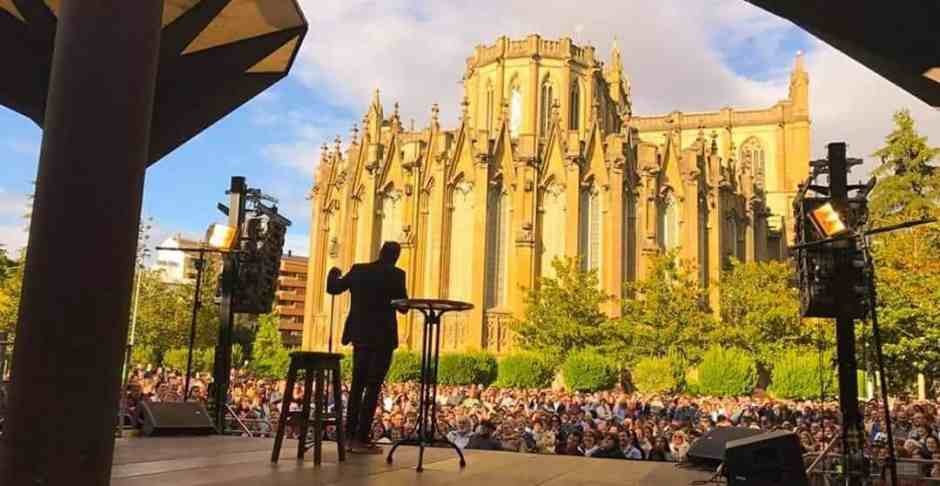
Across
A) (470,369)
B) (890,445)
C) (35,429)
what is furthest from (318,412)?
(470,369)

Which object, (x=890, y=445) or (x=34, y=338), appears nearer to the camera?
(x=34, y=338)

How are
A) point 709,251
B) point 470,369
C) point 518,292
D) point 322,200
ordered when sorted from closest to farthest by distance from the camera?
point 470,369 → point 518,292 → point 709,251 → point 322,200

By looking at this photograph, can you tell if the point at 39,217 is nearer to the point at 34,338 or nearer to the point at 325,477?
the point at 34,338

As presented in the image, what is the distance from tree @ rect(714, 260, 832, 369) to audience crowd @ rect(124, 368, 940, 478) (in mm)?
15416

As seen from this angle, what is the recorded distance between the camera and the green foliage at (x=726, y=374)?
3334 cm

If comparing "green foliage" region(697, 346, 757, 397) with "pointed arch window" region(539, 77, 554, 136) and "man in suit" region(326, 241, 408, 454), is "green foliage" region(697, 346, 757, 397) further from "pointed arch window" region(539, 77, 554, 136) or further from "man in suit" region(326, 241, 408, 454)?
"man in suit" region(326, 241, 408, 454)

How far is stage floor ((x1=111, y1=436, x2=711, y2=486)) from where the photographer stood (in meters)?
5.05

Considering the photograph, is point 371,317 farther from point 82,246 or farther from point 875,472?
point 875,472

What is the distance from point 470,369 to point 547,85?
18.4 meters

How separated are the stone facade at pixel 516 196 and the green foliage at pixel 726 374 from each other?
295 inches

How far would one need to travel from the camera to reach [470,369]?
38.3 meters

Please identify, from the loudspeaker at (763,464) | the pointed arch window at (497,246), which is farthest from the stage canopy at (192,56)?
the pointed arch window at (497,246)

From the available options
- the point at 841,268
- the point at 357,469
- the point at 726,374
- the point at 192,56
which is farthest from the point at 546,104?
the point at 357,469

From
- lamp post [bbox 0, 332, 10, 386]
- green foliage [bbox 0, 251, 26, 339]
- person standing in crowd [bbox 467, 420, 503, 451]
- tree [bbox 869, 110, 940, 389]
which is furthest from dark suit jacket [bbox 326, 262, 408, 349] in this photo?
green foliage [bbox 0, 251, 26, 339]
